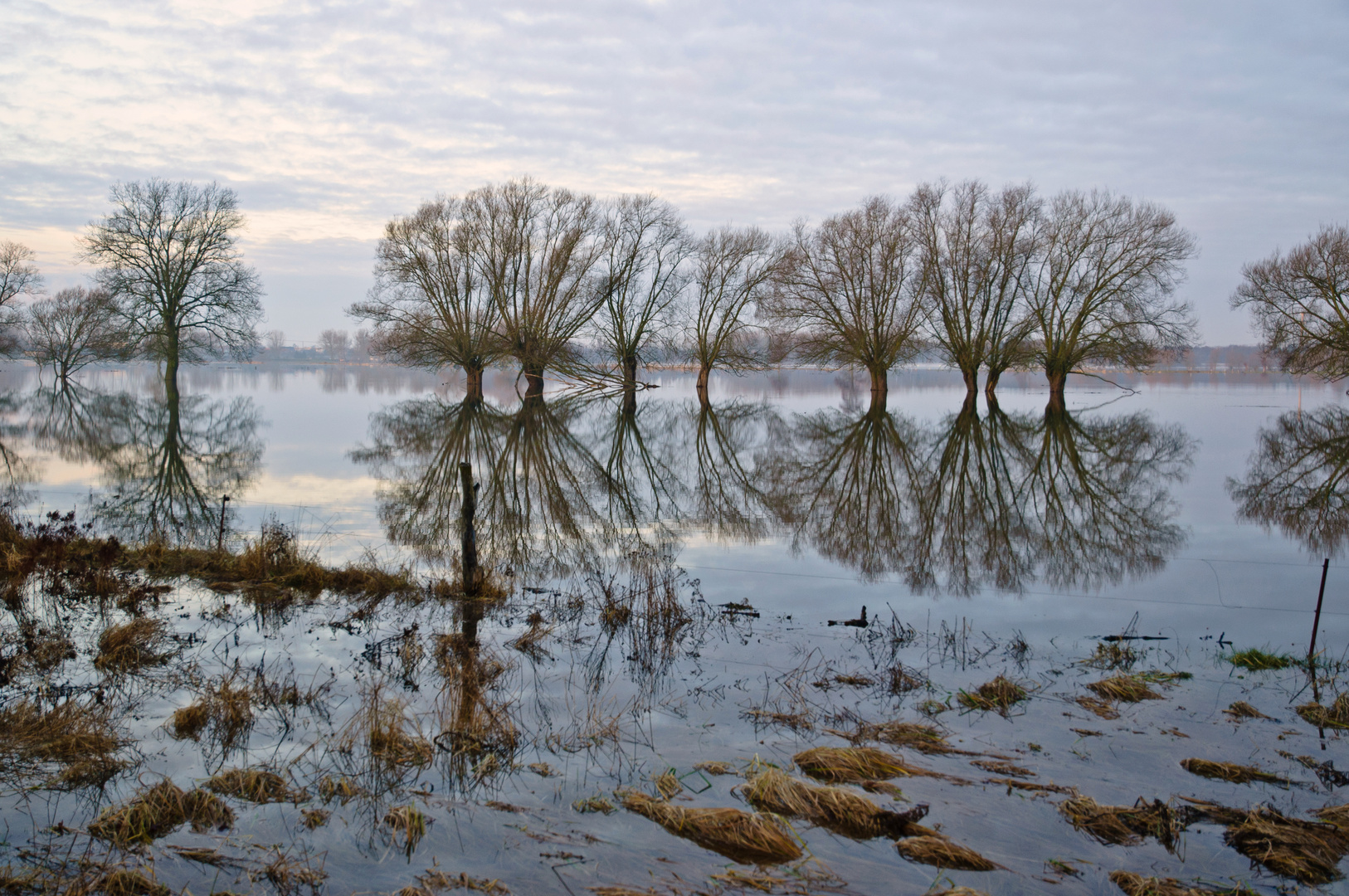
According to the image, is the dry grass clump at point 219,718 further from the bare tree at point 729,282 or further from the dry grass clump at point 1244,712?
the bare tree at point 729,282

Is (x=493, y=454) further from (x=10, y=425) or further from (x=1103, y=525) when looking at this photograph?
(x=10, y=425)

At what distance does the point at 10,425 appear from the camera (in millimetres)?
27219

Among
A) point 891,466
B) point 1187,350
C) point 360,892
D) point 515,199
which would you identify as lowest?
point 360,892

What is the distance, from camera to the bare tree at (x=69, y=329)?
5288 centimetres

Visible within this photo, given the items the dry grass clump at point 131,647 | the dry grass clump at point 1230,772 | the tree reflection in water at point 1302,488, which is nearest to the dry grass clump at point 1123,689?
the dry grass clump at point 1230,772

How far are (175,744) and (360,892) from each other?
7.41 ft

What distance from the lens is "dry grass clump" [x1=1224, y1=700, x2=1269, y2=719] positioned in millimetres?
5668

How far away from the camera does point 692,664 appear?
22.4 feet

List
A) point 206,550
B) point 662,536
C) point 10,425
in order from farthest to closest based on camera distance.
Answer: point 10,425
point 662,536
point 206,550

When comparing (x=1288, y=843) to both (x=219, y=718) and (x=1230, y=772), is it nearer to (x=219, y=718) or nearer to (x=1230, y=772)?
(x=1230, y=772)

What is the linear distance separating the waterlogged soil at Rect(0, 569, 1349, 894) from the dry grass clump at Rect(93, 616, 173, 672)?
81 mm

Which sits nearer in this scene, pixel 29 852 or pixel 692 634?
pixel 29 852

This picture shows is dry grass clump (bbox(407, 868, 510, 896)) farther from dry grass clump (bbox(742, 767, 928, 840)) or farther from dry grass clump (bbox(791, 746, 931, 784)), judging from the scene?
dry grass clump (bbox(791, 746, 931, 784))

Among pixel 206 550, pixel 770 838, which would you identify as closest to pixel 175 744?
pixel 770 838
